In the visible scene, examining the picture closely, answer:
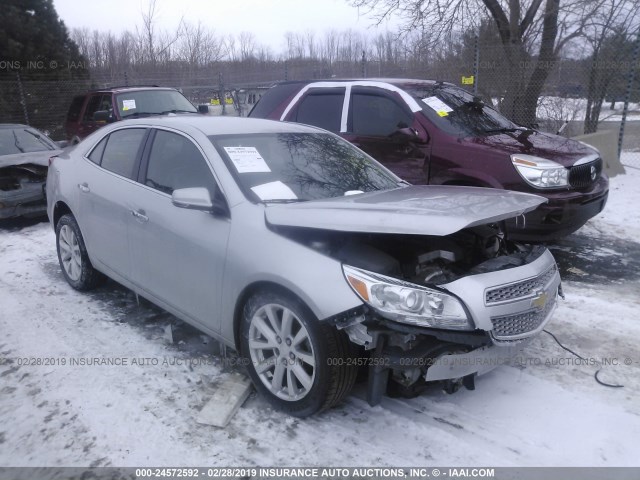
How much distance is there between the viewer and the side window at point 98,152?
14.7 feet

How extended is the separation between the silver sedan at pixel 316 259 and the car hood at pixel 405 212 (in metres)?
0.01

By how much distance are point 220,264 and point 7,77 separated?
1502 cm

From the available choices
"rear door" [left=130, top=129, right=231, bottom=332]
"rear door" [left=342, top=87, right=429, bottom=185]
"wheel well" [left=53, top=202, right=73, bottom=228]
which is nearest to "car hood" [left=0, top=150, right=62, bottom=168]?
"wheel well" [left=53, top=202, right=73, bottom=228]

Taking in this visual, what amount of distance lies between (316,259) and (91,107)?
9.17 metres

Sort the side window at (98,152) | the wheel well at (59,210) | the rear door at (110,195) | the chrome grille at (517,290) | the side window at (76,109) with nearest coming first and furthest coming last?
1. the chrome grille at (517,290)
2. the rear door at (110,195)
3. the side window at (98,152)
4. the wheel well at (59,210)
5. the side window at (76,109)

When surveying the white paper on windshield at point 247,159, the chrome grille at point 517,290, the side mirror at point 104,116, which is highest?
the side mirror at point 104,116

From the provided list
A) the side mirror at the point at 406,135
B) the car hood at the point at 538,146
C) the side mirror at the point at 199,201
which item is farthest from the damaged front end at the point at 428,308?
the side mirror at the point at 406,135

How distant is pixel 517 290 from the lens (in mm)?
2775

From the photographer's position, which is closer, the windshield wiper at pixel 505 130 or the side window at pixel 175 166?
the side window at pixel 175 166

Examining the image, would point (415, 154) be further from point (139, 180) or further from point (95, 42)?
point (95, 42)

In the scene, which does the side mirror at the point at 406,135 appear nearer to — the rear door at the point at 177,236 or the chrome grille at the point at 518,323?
the rear door at the point at 177,236

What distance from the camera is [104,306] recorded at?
4441mm

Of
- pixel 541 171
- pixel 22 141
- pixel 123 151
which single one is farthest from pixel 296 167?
pixel 22 141

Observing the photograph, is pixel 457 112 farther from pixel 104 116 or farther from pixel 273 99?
pixel 104 116
